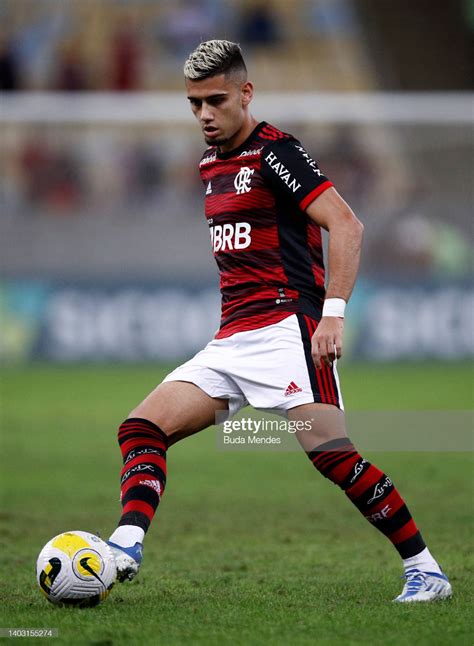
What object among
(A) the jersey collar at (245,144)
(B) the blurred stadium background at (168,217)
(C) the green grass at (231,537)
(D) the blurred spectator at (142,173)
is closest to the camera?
(C) the green grass at (231,537)

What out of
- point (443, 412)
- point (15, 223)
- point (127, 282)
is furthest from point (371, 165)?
point (443, 412)

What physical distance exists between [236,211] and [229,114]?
455mm

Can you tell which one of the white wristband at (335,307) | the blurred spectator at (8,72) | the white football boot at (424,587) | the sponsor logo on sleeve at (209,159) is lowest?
the white football boot at (424,587)

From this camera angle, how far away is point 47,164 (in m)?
19.4

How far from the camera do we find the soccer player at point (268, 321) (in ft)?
16.8

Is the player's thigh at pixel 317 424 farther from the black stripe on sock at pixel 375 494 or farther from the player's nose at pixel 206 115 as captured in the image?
the player's nose at pixel 206 115

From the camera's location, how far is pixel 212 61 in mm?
5340

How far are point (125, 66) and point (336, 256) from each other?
17.6m

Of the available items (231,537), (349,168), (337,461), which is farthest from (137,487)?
(349,168)

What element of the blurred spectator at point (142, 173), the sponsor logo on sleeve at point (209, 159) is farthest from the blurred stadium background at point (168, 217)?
the sponsor logo on sleeve at point (209, 159)

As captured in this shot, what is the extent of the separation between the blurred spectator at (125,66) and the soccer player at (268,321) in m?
16.6

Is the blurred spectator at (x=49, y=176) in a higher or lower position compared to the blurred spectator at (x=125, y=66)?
lower

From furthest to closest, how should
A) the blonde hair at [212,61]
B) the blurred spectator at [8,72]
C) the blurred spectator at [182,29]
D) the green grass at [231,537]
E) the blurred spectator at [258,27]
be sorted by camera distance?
the blurred spectator at [258,27] → the blurred spectator at [182,29] → the blurred spectator at [8,72] → the blonde hair at [212,61] → the green grass at [231,537]

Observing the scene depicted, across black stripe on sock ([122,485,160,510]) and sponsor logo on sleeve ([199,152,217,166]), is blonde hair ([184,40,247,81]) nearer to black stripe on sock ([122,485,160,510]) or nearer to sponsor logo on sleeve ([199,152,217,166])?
sponsor logo on sleeve ([199,152,217,166])
